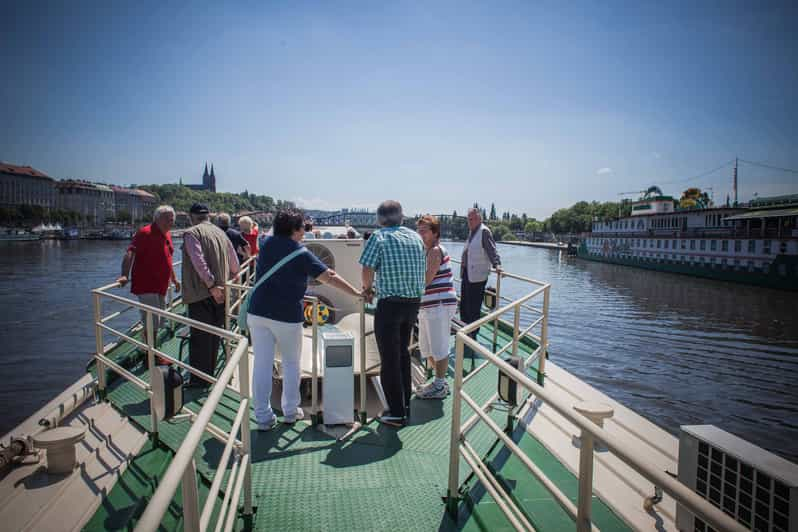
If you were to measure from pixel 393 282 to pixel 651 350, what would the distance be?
14.5m

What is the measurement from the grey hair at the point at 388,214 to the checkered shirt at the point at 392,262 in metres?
0.13

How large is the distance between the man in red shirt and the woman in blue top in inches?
96.0

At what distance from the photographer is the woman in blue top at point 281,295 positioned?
144 inches

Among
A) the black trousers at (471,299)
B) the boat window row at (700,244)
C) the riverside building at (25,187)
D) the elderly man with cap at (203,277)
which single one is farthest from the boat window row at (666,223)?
the riverside building at (25,187)

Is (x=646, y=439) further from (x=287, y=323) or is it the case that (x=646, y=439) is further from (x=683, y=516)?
(x=287, y=323)

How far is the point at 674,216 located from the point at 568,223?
72.4m

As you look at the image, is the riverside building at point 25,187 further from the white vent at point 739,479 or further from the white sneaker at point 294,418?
the white vent at point 739,479

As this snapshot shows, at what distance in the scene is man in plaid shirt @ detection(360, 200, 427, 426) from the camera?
379 cm

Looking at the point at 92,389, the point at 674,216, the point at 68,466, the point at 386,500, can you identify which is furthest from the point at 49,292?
the point at 674,216

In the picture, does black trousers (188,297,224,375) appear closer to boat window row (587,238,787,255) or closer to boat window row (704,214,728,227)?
boat window row (587,238,787,255)

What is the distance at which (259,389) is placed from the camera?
387 centimetres

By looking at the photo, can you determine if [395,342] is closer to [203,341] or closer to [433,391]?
[433,391]

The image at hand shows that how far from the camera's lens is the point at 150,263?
5.51 meters

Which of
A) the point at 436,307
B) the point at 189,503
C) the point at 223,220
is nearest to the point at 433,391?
the point at 436,307
